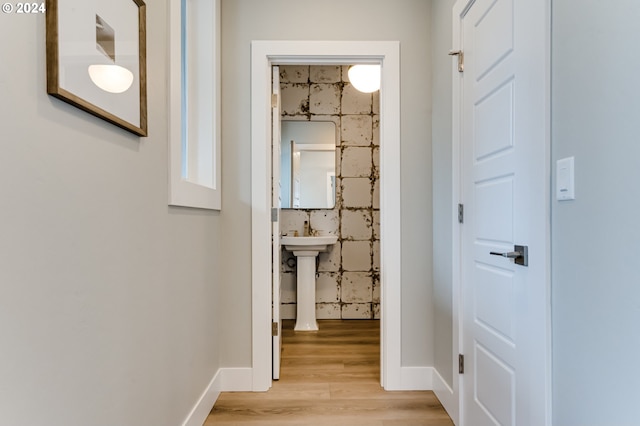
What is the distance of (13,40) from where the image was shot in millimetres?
667

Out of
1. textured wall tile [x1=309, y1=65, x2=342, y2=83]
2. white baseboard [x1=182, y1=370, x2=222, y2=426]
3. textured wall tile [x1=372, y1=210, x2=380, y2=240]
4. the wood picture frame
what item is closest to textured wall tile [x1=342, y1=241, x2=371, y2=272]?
textured wall tile [x1=372, y1=210, x2=380, y2=240]

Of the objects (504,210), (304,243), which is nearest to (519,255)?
(504,210)

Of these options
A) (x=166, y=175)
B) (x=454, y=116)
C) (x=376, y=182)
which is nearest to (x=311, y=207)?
(x=376, y=182)

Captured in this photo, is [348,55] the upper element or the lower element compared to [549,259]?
upper

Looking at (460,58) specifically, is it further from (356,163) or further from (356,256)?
(356,256)

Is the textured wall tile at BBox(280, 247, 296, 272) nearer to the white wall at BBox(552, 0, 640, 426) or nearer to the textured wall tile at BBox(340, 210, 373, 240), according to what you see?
the textured wall tile at BBox(340, 210, 373, 240)

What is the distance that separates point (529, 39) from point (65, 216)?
4.87 ft

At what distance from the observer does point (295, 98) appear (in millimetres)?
3592

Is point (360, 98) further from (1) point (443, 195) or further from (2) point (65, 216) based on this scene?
(2) point (65, 216)

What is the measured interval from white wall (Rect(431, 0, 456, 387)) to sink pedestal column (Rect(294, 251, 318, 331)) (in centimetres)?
146

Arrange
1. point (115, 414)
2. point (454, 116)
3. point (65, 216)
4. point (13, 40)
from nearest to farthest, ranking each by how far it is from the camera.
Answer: point (13, 40)
point (65, 216)
point (115, 414)
point (454, 116)

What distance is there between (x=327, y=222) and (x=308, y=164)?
66 centimetres

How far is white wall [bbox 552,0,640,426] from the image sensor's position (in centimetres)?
77

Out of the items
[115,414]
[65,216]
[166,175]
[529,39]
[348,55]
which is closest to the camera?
[65,216]
